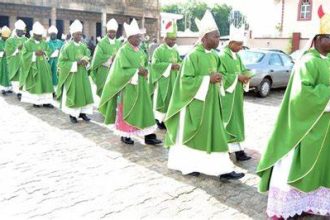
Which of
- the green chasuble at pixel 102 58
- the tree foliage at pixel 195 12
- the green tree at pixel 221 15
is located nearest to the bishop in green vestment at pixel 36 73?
the green chasuble at pixel 102 58

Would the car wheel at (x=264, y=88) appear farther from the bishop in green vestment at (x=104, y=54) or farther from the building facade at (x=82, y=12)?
the building facade at (x=82, y=12)

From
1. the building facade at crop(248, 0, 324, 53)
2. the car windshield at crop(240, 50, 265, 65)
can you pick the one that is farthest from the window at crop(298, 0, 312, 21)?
the car windshield at crop(240, 50, 265, 65)

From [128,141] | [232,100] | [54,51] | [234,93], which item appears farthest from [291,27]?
[232,100]

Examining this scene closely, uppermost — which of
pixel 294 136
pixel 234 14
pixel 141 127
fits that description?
pixel 234 14

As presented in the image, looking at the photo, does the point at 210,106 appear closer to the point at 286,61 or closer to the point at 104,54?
the point at 104,54

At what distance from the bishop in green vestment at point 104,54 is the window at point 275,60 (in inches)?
245

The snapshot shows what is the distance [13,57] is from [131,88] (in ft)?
23.5

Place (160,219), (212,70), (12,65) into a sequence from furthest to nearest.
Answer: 1. (12,65)
2. (212,70)
3. (160,219)

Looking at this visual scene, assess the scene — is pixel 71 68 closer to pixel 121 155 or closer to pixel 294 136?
pixel 121 155

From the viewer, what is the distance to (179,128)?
234 inches

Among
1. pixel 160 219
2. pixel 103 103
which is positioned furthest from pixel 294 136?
pixel 103 103

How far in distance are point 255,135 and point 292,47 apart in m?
23.3

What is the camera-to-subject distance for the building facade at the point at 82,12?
95.7ft

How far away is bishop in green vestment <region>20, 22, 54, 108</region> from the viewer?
11.3 m
